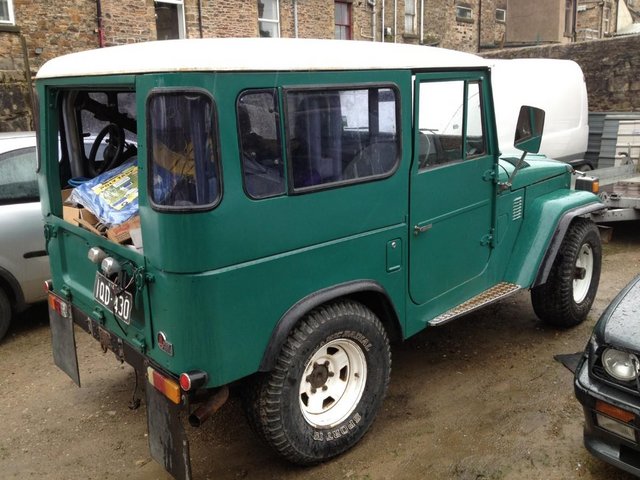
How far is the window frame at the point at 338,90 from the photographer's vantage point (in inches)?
112

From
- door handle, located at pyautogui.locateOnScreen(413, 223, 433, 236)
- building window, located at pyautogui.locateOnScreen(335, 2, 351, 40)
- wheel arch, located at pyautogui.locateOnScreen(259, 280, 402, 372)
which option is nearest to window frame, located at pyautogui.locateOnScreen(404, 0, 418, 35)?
building window, located at pyautogui.locateOnScreen(335, 2, 351, 40)

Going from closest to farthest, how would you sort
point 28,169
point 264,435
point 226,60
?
point 226,60, point 264,435, point 28,169

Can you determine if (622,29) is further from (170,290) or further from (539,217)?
(170,290)

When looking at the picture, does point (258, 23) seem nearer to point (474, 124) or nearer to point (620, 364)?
point (474, 124)

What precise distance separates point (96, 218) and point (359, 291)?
1.50 meters

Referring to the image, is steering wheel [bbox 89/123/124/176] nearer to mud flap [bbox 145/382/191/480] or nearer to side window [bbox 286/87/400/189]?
side window [bbox 286/87/400/189]

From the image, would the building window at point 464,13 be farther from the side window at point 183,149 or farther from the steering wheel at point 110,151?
the side window at point 183,149

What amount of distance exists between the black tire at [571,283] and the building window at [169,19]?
1074 cm

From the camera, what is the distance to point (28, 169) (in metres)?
5.05

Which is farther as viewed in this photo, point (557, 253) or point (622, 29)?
point (622, 29)

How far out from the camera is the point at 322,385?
333 centimetres

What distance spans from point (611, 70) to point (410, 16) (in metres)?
8.05

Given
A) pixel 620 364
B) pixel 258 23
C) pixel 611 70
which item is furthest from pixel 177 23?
pixel 620 364

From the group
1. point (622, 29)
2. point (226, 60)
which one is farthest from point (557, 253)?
point (622, 29)
